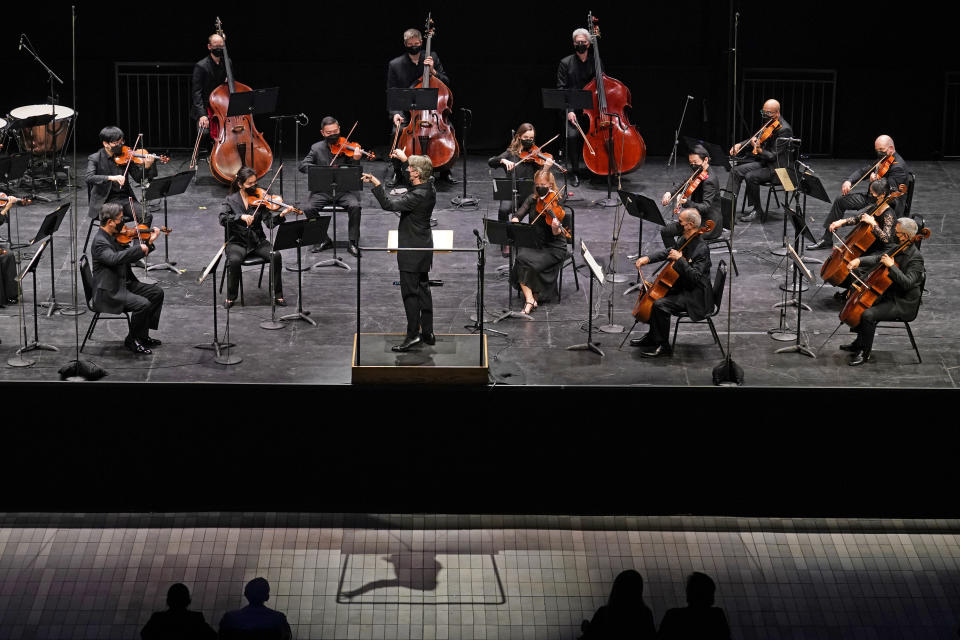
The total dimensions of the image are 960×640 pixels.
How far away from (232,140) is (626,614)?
7286mm

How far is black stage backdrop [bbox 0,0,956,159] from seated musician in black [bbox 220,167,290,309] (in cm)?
442

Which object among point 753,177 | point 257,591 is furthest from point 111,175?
point 753,177

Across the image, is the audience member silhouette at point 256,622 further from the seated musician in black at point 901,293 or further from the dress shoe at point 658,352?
the seated musician in black at point 901,293

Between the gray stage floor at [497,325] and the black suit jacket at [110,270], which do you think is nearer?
the gray stage floor at [497,325]

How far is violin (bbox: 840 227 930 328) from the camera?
9.24m

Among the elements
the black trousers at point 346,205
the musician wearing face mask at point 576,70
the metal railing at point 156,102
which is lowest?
the black trousers at point 346,205

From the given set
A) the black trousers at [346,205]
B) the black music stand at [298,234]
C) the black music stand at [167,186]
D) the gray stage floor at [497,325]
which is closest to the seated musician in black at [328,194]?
the black trousers at [346,205]

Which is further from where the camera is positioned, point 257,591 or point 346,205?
point 346,205

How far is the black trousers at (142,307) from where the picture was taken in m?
9.39

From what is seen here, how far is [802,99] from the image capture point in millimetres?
14836

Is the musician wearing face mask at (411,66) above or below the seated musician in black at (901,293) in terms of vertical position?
above

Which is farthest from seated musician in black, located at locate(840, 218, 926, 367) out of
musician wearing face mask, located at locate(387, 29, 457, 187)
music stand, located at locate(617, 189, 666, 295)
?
musician wearing face mask, located at locate(387, 29, 457, 187)

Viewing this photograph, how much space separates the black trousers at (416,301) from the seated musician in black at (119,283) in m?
1.68

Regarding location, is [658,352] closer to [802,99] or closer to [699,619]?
[699,619]
